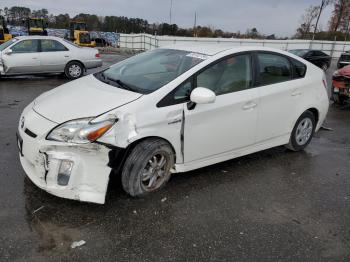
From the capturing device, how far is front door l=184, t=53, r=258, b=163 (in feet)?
12.0

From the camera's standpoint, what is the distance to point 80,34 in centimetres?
3055

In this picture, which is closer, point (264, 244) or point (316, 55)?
point (264, 244)

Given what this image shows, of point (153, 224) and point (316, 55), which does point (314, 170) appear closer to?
point (153, 224)

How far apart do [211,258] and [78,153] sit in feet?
4.81

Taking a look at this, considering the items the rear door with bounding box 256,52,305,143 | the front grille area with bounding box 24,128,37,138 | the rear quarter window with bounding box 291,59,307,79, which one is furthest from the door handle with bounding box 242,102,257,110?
the front grille area with bounding box 24,128,37,138

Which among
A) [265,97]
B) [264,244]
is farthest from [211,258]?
[265,97]

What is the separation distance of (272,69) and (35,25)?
28192mm

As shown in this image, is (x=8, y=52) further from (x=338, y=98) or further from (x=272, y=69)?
(x=338, y=98)

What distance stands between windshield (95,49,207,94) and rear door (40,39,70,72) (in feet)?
24.1

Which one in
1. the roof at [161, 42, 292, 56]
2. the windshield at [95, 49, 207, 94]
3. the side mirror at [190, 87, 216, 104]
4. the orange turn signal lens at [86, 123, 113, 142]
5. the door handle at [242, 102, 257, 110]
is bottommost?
the orange turn signal lens at [86, 123, 113, 142]

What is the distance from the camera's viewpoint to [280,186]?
406 cm

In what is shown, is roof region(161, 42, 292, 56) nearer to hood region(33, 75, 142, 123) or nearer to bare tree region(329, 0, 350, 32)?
hood region(33, 75, 142, 123)

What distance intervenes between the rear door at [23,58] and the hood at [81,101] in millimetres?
7568

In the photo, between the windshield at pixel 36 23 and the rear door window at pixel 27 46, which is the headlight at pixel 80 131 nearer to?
the rear door window at pixel 27 46
